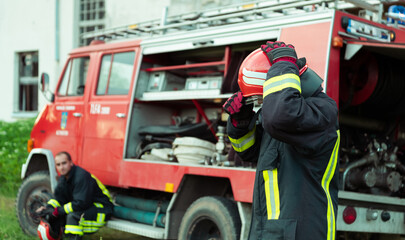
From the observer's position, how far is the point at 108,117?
20.6ft

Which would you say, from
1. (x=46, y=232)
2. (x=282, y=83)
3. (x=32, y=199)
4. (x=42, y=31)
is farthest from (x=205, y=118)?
(x=42, y=31)

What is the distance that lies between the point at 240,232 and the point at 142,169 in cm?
142

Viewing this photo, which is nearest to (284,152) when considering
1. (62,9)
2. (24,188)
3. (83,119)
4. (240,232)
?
(240,232)

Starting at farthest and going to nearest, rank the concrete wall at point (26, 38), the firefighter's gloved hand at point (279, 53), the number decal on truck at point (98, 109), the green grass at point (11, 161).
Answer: the concrete wall at point (26, 38) → the green grass at point (11, 161) → the number decal on truck at point (98, 109) → the firefighter's gloved hand at point (279, 53)

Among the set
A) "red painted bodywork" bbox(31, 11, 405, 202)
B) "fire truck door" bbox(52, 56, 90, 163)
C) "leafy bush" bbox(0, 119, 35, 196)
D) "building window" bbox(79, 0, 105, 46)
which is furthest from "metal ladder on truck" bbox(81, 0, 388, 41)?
"building window" bbox(79, 0, 105, 46)

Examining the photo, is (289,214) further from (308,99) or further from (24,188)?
(24,188)

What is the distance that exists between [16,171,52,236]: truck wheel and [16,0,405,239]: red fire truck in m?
0.02

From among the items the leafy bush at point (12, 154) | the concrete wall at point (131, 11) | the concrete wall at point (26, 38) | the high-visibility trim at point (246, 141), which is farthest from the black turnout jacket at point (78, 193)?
the concrete wall at point (26, 38)

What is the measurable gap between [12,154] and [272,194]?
27.7ft

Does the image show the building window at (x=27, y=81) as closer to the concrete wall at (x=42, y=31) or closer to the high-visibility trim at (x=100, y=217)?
the concrete wall at (x=42, y=31)

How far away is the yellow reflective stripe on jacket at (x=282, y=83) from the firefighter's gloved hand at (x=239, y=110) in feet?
0.85

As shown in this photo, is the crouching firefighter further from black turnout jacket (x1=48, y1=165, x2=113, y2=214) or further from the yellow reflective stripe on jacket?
the yellow reflective stripe on jacket

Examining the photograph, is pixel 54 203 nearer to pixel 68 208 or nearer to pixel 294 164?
pixel 68 208

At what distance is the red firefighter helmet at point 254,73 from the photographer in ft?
8.83
